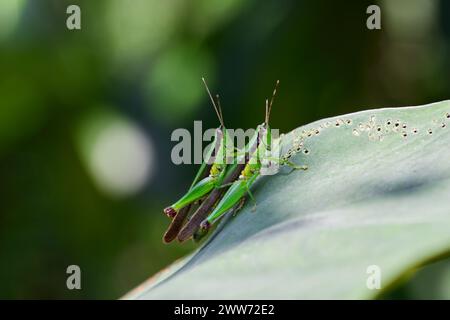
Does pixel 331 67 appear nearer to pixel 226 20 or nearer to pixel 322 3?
pixel 322 3

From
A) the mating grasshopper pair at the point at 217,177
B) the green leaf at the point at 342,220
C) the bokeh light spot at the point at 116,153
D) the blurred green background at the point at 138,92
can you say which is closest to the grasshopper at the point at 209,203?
the mating grasshopper pair at the point at 217,177

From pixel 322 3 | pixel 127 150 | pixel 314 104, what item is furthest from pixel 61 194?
pixel 322 3

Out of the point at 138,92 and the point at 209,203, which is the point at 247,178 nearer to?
the point at 209,203

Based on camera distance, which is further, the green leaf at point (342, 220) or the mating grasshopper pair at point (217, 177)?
the mating grasshopper pair at point (217, 177)

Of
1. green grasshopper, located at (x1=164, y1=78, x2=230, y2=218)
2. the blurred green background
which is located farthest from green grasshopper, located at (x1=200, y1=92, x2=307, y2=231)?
the blurred green background

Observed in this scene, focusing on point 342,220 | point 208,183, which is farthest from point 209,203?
point 342,220

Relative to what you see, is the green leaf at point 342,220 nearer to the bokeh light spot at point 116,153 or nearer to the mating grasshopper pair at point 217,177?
the mating grasshopper pair at point 217,177
